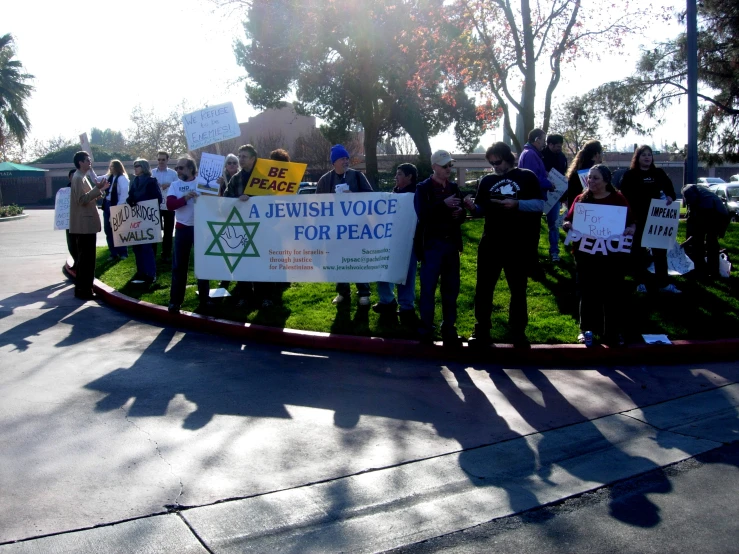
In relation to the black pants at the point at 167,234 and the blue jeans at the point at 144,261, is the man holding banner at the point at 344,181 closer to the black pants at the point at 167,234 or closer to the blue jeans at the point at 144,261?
the blue jeans at the point at 144,261

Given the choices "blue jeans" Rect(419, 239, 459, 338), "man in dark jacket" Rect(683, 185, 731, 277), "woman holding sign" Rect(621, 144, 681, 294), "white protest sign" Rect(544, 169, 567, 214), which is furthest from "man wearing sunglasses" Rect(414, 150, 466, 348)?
"man in dark jacket" Rect(683, 185, 731, 277)

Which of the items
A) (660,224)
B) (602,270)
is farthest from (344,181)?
(660,224)

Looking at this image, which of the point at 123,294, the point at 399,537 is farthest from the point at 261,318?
the point at 399,537

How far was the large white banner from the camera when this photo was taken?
27.7 ft

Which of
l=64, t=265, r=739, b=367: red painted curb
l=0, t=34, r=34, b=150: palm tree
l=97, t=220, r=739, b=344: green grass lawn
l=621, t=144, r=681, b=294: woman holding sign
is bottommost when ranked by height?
l=64, t=265, r=739, b=367: red painted curb

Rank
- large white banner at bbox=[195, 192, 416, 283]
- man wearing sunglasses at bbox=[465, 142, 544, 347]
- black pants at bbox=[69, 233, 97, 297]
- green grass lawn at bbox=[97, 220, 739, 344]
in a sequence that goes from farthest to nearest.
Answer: black pants at bbox=[69, 233, 97, 297] → large white banner at bbox=[195, 192, 416, 283] → green grass lawn at bbox=[97, 220, 739, 344] → man wearing sunglasses at bbox=[465, 142, 544, 347]

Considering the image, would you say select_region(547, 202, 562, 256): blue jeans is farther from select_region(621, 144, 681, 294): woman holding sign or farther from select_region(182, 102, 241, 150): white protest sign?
select_region(182, 102, 241, 150): white protest sign

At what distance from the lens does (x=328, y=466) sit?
15.5 ft

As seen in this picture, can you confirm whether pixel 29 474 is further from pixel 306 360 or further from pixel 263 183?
pixel 263 183

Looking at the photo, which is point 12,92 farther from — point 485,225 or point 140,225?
point 485,225

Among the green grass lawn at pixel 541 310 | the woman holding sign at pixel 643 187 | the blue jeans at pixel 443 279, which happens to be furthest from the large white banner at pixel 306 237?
the woman holding sign at pixel 643 187

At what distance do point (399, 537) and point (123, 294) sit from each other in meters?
7.54

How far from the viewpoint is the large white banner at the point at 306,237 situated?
8.44 metres

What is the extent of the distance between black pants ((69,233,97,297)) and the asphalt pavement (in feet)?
8.26
